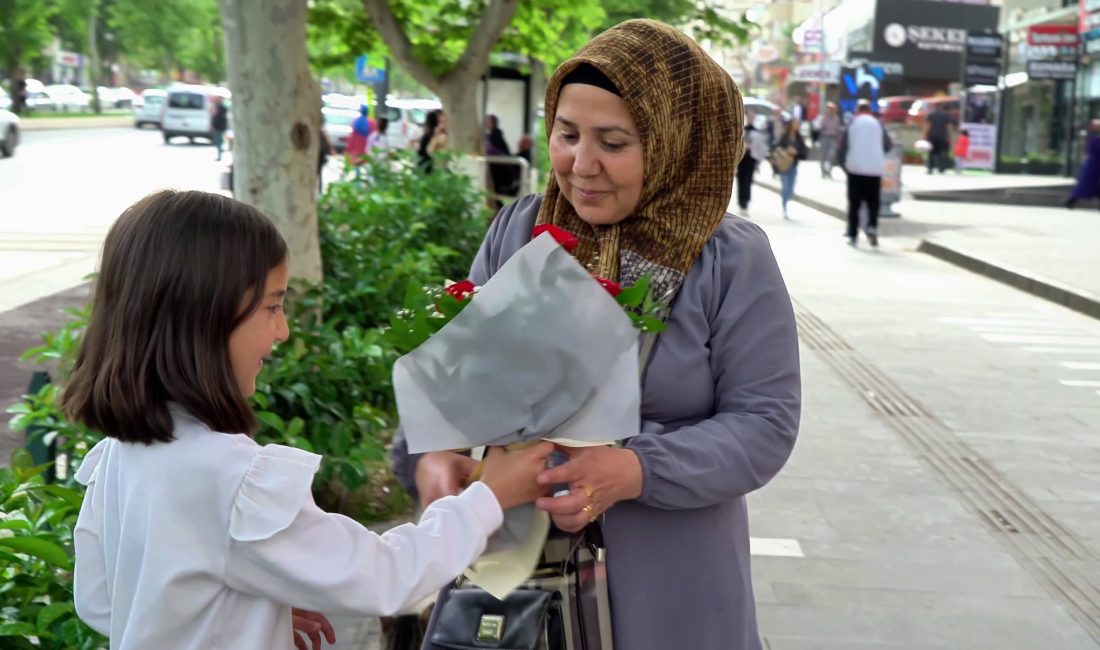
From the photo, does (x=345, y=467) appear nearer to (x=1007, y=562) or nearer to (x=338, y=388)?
(x=338, y=388)

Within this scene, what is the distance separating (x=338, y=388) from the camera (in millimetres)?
5492

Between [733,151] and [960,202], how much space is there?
27181 millimetres

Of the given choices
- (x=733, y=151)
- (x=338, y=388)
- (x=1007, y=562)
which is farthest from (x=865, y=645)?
(x=733, y=151)

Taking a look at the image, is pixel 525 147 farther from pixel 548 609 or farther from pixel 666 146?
pixel 548 609

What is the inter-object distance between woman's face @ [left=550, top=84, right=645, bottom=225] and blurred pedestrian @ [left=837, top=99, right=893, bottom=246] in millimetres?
15949

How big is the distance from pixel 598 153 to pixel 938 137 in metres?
37.3

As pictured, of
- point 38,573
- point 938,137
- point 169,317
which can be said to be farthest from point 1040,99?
point 169,317

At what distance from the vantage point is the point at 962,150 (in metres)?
38.3

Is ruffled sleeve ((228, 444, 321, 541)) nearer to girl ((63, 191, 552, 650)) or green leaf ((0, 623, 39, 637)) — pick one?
girl ((63, 191, 552, 650))

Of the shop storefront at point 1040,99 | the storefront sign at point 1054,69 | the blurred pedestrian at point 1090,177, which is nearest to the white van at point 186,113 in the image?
the shop storefront at point 1040,99

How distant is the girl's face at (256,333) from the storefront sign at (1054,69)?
35.5 meters

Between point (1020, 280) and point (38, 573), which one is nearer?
point (38, 573)

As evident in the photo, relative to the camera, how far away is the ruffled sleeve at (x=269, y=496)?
1.82 m

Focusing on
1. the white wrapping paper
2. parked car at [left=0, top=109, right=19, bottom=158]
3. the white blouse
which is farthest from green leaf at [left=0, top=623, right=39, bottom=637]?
parked car at [left=0, top=109, right=19, bottom=158]
